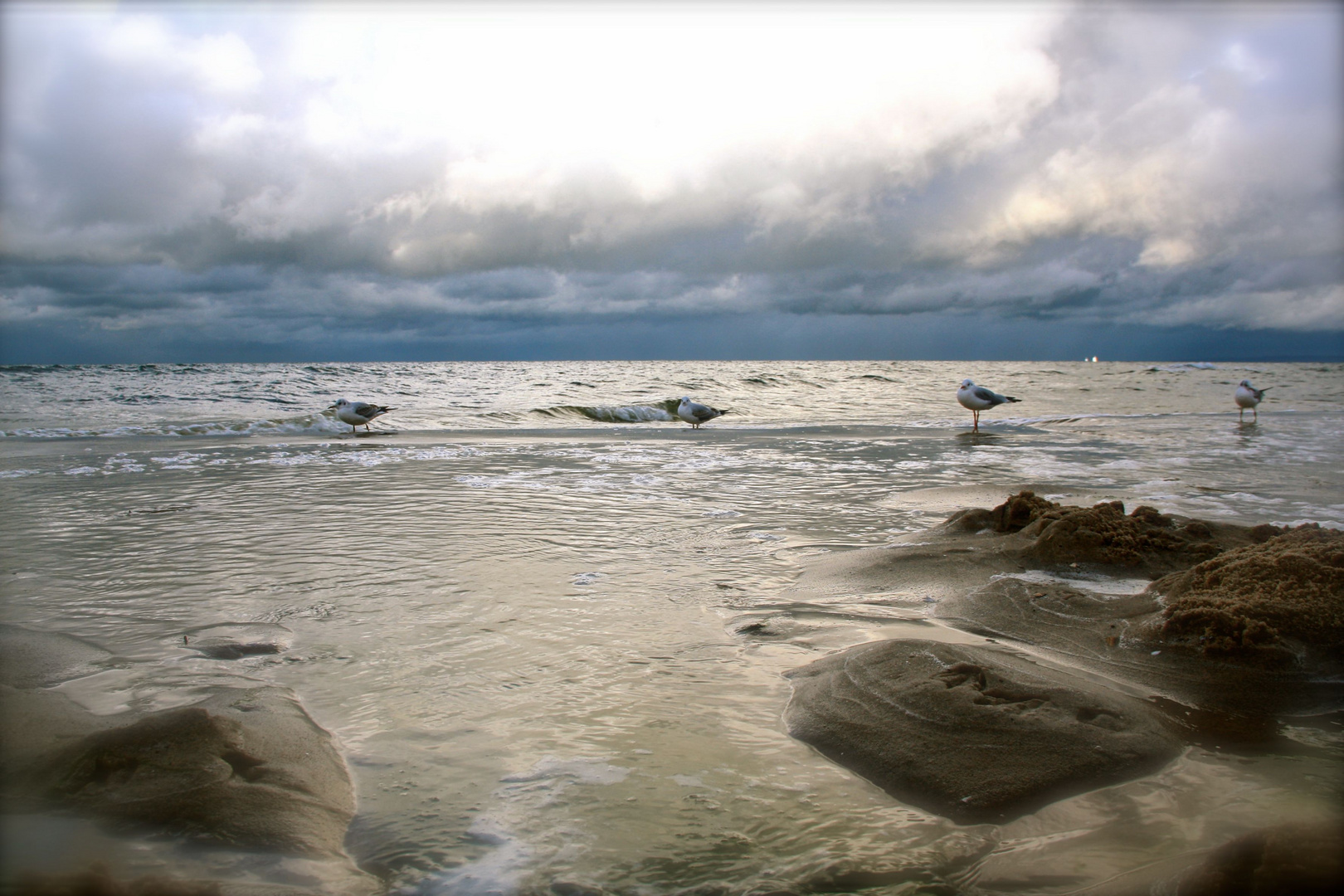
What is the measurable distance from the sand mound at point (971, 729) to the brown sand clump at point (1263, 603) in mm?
655

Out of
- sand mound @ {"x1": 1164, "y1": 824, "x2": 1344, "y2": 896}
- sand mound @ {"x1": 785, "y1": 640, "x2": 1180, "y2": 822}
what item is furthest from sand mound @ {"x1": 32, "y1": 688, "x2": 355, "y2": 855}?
sand mound @ {"x1": 1164, "y1": 824, "x2": 1344, "y2": 896}

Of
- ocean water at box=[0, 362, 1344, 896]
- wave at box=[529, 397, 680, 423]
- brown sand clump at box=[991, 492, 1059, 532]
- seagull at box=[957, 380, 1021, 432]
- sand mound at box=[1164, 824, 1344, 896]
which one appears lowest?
ocean water at box=[0, 362, 1344, 896]

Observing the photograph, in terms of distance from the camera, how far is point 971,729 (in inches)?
86.5

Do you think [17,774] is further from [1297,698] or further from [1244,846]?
[1297,698]

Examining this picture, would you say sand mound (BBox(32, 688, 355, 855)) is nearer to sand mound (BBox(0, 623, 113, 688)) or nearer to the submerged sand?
sand mound (BBox(0, 623, 113, 688))

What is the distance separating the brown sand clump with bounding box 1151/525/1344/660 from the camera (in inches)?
109

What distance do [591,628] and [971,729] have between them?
1571 millimetres

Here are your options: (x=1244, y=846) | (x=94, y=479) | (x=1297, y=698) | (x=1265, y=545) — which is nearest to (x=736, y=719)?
(x=1244, y=846)

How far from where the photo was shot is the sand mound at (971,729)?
1.98 m

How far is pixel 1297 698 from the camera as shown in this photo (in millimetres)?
2484

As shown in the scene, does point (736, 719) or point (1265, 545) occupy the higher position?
point (1265, 545)

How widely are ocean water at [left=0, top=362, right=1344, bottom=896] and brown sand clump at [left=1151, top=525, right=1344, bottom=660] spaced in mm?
479

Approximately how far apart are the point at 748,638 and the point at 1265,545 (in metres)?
2.41

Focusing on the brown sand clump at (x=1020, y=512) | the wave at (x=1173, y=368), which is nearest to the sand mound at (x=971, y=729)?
the brown sand clump at (x=1020, y=512)
